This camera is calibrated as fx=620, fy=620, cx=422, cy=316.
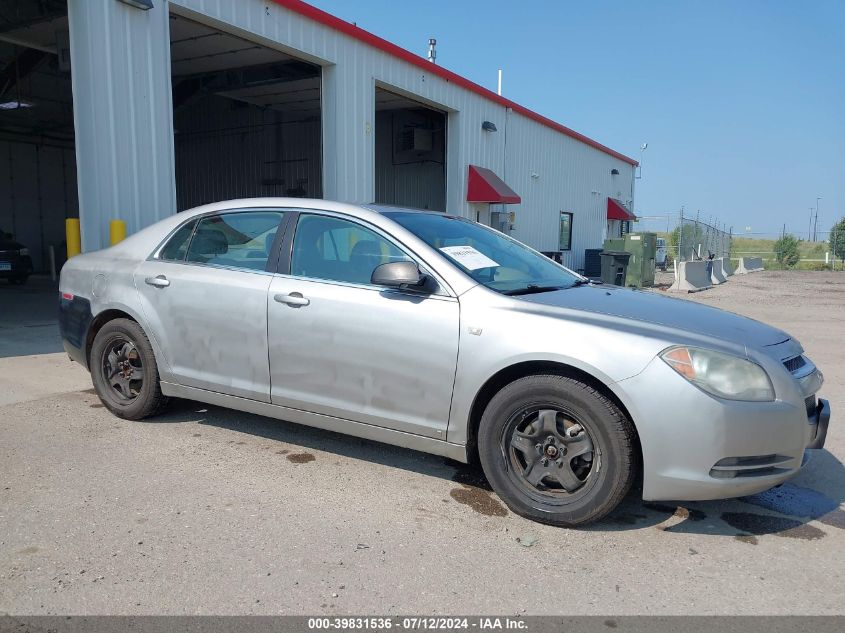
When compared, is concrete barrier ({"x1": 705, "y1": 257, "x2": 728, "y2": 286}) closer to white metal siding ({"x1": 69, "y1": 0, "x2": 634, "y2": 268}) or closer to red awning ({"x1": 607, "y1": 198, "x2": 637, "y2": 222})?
red awning ({"x1": 607, "y1": 198, "x2": 637, "y2": 222})

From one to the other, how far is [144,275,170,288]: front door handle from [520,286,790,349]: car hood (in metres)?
2.47

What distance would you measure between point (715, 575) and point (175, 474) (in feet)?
9.50

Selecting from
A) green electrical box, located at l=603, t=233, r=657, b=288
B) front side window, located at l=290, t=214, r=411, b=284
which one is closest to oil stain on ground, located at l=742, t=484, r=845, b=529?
front side window, located at l=290, t=214, r=411, b=284

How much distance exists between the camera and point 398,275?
3.28m

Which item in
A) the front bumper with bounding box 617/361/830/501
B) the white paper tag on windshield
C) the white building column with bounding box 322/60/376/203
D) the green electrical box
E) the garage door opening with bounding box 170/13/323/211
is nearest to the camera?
the front bumper with bounding box 617/361/830/501

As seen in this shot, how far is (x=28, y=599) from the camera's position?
2418 mm

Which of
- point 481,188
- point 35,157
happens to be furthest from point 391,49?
point 35,157

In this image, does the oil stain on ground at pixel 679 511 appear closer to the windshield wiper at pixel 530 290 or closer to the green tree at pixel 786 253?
the windshield wiper at pixel 530 290

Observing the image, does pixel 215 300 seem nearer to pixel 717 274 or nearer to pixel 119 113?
pixel 119 113

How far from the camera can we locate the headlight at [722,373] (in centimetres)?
280

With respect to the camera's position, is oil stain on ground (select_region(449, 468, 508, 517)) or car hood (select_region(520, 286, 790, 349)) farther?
oil stain on ground (select_region(449, 468, 508, 517))

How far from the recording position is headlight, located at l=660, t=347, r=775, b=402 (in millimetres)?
2801

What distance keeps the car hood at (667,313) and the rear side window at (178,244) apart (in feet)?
8.16

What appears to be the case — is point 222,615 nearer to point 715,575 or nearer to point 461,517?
point 461,517
